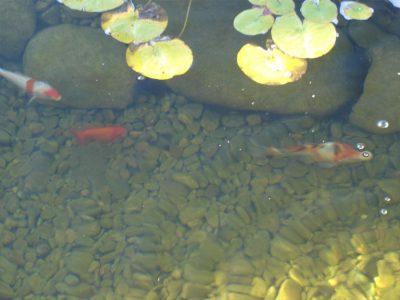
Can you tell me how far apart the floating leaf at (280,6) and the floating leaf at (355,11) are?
→ 0.43 metres

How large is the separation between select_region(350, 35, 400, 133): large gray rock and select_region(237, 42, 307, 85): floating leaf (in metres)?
0.49

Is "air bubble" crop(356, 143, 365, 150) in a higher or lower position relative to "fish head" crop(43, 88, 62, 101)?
higher

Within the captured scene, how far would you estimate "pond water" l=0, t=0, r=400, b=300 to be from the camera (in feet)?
9.75

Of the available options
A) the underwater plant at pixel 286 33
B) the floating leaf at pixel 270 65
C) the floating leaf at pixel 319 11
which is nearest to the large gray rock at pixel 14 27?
the underwater plant at pixel 286 33

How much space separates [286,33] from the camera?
10.6 ft

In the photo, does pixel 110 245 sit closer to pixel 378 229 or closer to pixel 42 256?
pixel 42 256

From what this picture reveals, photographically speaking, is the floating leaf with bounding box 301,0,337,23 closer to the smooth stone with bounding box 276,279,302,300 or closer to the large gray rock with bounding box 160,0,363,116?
the large gray rock with bounding box 160,0,363,116

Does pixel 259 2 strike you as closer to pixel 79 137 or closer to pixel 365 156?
pixel 365 156

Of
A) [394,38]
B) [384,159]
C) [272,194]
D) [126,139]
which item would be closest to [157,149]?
[126,139]

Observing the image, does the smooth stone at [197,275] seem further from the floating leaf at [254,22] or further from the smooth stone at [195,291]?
the floating leaf at [254,22]

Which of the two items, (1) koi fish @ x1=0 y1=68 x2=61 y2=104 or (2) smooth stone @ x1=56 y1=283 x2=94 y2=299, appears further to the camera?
(1) koi fish @ x1=0 y1=68 x2=61 y2=104

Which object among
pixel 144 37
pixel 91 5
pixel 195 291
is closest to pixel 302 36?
pixel 144 37

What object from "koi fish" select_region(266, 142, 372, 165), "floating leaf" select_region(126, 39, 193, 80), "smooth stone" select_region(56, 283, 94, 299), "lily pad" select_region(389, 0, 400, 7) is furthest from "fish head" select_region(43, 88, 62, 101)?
"lily pad" select_region(389, 0, 400, 7)

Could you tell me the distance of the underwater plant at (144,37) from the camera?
10.6ft
